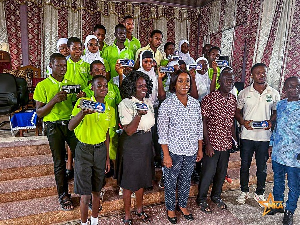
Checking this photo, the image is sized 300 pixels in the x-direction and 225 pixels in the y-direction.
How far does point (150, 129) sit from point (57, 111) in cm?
83

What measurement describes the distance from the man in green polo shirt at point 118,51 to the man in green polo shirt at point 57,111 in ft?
2.40

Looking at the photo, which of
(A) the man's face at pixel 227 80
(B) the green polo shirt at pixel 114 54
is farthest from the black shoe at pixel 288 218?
(B) the green polo shirt at pixel 114 54

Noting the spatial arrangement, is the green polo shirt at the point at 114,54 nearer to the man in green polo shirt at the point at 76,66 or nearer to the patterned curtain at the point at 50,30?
the man in green polo shirt at the point at 76,66

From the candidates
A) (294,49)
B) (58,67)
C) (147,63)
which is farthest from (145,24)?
(58,67)

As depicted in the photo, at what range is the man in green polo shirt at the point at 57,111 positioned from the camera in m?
1.99

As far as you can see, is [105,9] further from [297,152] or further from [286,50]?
[297,152]

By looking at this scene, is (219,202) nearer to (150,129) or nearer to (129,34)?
(150,129)

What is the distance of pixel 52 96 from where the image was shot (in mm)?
2045

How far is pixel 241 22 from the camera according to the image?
5.81 meters

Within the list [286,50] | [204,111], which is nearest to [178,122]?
[204,111]

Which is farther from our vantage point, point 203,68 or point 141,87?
point 203,68

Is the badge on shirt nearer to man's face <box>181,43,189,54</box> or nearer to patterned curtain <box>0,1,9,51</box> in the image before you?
man's face <box>181,43,189,54</box>

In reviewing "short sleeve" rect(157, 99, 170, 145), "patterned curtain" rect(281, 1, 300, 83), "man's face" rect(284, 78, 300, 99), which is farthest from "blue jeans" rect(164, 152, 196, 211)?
"patterned curtain" rect(281, 1, 300, 83)

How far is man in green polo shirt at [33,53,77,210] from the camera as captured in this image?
1.99 metres
